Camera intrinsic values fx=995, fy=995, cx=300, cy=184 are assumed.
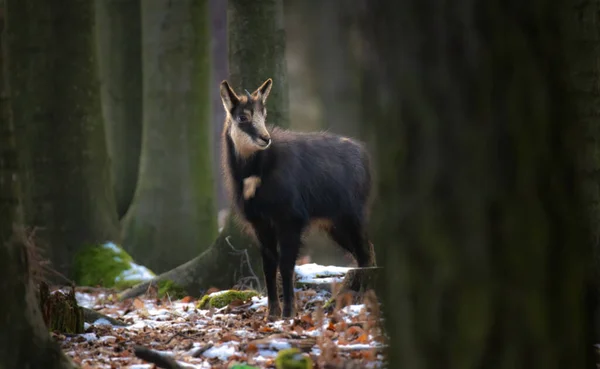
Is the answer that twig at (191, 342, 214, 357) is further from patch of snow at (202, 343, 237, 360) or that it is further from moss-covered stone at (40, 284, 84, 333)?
moss-covered stone at (40, 284, 84, 333)

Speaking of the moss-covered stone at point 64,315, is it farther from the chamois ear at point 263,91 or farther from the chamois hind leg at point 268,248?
the chamois ear at point 263,91

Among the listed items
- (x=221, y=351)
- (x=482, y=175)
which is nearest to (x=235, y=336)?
(x=221, y=351)

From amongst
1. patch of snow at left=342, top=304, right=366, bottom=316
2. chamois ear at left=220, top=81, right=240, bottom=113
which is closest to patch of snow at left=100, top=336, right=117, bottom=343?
patch of snow at left=342, top=304, right=366, bottom=316

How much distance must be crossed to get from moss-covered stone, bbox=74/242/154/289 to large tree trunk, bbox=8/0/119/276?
0.22 m

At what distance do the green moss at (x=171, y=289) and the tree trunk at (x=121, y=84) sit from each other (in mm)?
4659

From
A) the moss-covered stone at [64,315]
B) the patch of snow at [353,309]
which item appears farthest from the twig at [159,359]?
the patch of snow at [353,309]

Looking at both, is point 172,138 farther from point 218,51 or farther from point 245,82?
point 218,51

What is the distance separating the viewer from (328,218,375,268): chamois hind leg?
36.3 ft

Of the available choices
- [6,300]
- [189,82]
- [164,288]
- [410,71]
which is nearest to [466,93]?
[410,71]

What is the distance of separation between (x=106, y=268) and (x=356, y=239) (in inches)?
169

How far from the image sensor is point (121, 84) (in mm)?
→ 16984

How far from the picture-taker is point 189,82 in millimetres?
15305

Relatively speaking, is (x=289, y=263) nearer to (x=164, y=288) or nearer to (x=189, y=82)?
(x=164, y=288)

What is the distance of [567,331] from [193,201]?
40.8 ft
